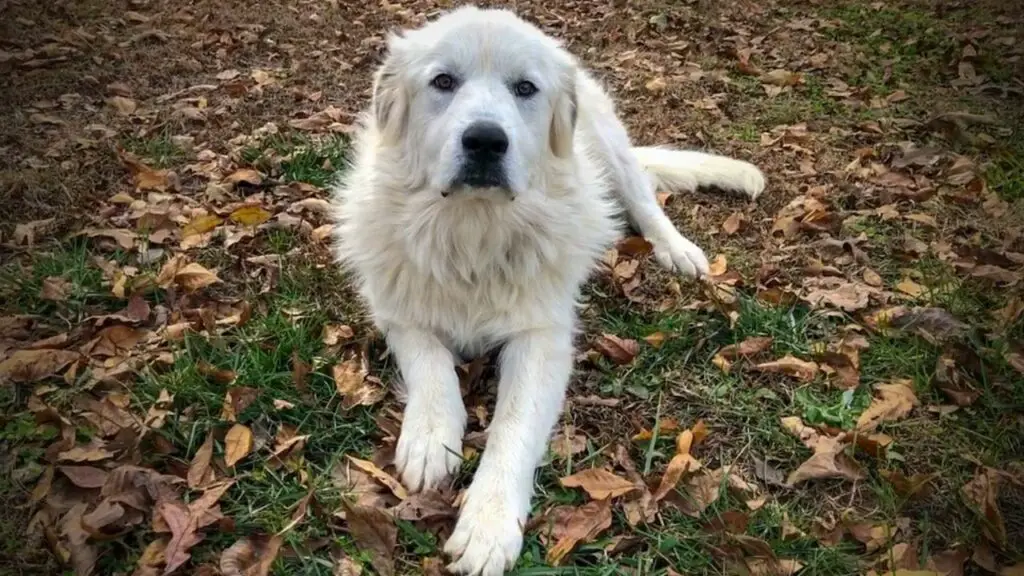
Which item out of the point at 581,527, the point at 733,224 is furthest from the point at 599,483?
the point at 733,224

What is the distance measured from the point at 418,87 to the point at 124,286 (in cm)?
152

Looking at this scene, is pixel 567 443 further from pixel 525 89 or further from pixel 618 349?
pixel 525 89

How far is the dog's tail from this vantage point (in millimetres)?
3926

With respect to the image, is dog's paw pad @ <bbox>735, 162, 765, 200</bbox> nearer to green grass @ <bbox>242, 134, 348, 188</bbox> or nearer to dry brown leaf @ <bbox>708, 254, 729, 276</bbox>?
dry brown leaf @ <bbox>708, 254, 729, 276</bbox>

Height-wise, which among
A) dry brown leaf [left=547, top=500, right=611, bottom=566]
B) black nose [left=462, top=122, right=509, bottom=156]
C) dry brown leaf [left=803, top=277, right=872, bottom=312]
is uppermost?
black nose [left=462, top=122, right=509, bottom=156]

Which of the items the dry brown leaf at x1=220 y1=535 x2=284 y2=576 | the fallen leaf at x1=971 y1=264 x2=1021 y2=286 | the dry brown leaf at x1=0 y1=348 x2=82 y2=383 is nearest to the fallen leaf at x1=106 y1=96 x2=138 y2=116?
the dry brown leaf at x1=0 y1=348 x2=82 y2=383

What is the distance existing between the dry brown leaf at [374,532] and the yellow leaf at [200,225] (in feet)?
6.42

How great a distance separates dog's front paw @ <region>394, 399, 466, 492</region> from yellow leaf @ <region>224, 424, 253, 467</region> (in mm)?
479

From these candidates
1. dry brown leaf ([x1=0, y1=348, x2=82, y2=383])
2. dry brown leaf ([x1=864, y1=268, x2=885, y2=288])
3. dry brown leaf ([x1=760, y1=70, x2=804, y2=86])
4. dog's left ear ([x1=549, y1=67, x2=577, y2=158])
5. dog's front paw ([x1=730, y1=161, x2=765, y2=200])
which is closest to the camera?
dry brown leaf ([x1=0, y1=348, x2=82, y2=383])

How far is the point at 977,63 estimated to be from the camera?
5.38m

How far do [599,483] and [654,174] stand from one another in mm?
2259

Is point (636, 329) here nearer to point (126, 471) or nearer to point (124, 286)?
point (126, 471)

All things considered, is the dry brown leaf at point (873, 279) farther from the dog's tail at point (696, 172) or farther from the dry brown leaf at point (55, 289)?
the dry brown leaf at point (55, 289)

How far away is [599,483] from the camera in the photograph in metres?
2.22
